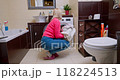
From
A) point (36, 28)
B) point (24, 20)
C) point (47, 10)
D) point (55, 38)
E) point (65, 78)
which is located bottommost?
point (65, 78)

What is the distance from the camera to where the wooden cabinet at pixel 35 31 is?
3.62m

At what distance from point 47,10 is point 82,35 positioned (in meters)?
1.84

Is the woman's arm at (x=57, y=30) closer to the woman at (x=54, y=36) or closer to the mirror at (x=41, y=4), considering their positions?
the woman at (x=54, y=36)

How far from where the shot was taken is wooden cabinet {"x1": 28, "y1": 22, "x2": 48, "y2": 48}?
3619 millimetres

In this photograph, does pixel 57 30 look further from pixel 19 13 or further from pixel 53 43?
pixel 19 13

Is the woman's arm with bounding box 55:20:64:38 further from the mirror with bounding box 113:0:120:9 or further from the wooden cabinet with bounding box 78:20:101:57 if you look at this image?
the mirror with bounding box 113:0:120:9

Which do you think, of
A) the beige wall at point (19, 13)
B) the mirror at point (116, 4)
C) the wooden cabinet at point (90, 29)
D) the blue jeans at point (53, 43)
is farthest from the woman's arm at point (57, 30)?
the beige wall at point (19, 13)

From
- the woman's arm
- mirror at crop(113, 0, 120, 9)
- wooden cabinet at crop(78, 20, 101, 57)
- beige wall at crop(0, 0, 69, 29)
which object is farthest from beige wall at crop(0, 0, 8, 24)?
mirror at crop(113, 0, 120, 9)

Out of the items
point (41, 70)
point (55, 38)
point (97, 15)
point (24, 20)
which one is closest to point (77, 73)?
point (41, 70)

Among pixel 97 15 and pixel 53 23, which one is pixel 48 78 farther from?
pixel 97 15

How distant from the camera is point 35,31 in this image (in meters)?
3.65

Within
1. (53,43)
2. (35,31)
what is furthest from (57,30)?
Answer: (35,31)

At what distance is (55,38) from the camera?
8.77 ft

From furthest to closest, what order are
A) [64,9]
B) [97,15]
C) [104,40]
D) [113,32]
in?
Answer: [64,9], [97,15], [113,32], [104,40]
